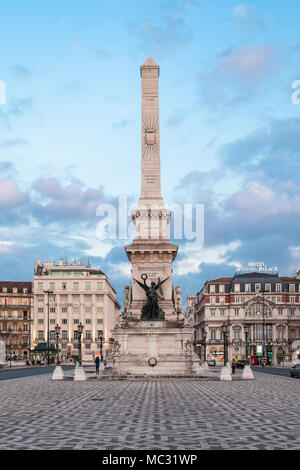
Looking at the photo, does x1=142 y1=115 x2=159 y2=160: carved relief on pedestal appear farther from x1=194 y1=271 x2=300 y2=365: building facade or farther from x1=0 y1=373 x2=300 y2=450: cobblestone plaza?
x1=194 y1=271 x2=300 y2=365: building facade

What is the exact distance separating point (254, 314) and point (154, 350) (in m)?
84.3

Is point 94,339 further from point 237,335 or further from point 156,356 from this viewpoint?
point 156,356

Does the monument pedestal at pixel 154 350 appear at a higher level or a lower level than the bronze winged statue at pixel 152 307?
lower

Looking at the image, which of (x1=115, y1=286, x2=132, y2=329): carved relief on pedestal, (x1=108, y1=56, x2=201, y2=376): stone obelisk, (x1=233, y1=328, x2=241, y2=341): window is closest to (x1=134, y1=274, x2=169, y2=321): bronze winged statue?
(x1=108, y1=56, x2=201, y2=376): stone obelisk

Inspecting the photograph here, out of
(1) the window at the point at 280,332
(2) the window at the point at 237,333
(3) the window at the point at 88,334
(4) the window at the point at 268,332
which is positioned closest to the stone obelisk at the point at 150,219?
(4) the window at the point at 268,332

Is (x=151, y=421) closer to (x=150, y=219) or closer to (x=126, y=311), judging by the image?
(x=126, y=311)

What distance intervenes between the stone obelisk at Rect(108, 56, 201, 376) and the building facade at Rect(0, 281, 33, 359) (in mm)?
87856

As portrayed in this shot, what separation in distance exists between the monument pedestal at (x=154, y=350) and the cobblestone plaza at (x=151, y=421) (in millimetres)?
12725

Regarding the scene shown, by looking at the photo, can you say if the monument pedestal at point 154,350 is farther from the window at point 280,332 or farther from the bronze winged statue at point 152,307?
the window at point 280,332

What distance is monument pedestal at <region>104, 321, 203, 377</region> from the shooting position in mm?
39062

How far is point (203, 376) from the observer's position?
38281 millimetres

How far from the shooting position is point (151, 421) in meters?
16.1

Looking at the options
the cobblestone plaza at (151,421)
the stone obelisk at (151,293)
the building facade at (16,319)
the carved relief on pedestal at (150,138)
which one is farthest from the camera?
the building facade at (16,319)

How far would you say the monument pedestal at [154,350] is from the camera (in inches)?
1538
